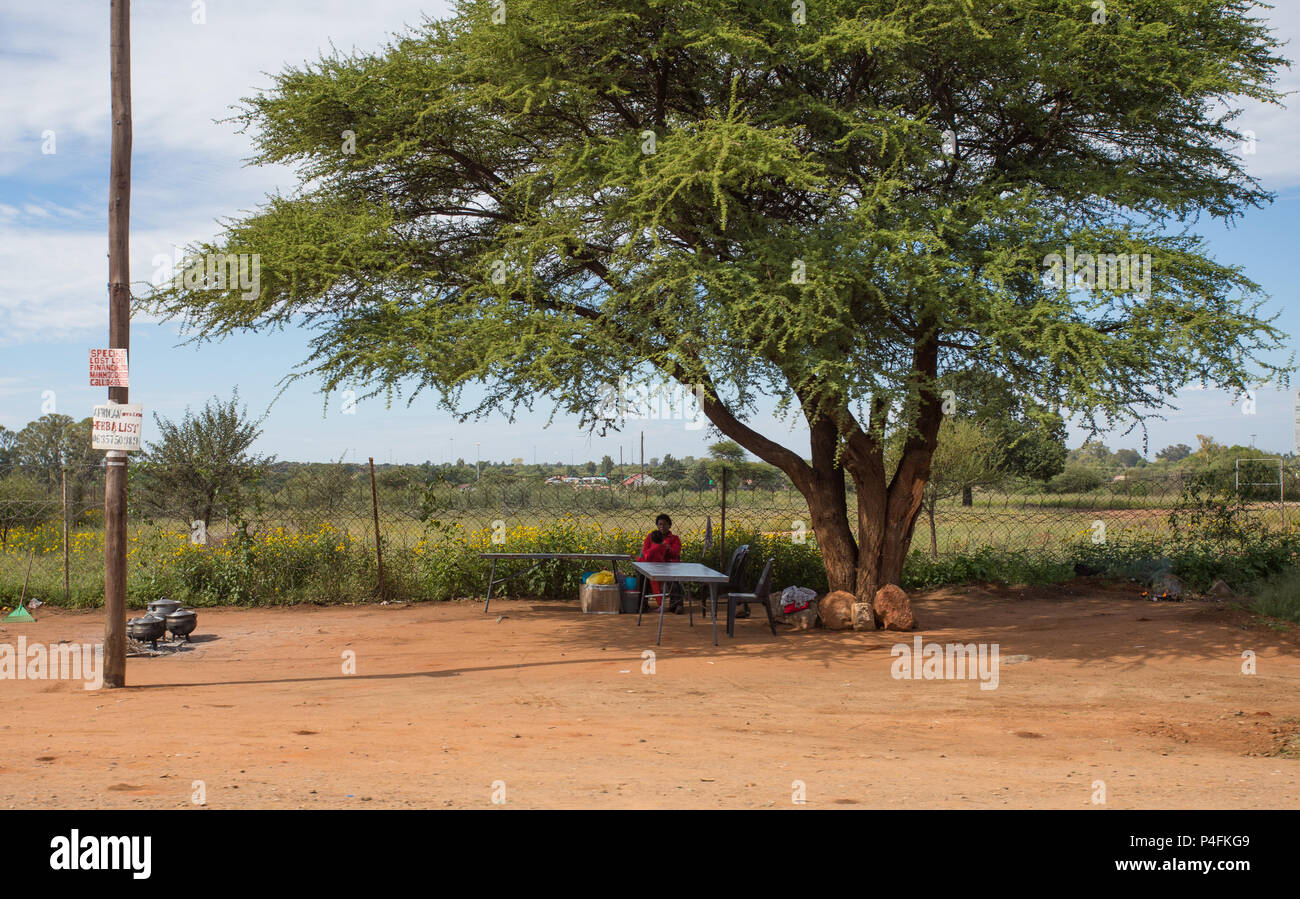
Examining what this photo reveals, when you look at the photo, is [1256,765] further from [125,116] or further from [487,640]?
[125,116]

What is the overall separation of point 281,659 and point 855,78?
9789 millimetres

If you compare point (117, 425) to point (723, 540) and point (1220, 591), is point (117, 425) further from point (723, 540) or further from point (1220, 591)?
point (1220, 591)

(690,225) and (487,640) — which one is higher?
(690,225)

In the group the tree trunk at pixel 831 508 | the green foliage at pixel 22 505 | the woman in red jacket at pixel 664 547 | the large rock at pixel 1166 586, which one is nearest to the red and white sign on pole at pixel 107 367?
the woman in red jacket at pixel 664 547

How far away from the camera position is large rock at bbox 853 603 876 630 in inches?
541

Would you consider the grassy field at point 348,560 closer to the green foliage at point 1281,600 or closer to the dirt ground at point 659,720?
the dirt ground at point 659,720

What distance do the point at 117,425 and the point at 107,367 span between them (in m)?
0.56

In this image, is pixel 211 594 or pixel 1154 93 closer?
pixel 1154 93

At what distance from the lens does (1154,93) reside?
12461mm

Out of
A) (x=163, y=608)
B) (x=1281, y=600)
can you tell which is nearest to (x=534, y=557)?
(x=163, y=608)

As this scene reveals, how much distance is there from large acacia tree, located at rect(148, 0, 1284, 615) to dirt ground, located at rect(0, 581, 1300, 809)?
9.71 feet

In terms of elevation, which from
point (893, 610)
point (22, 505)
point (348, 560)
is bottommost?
point (893, 610)

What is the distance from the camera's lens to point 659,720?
27.7ft

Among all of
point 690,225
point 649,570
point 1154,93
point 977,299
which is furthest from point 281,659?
point 1154,93
